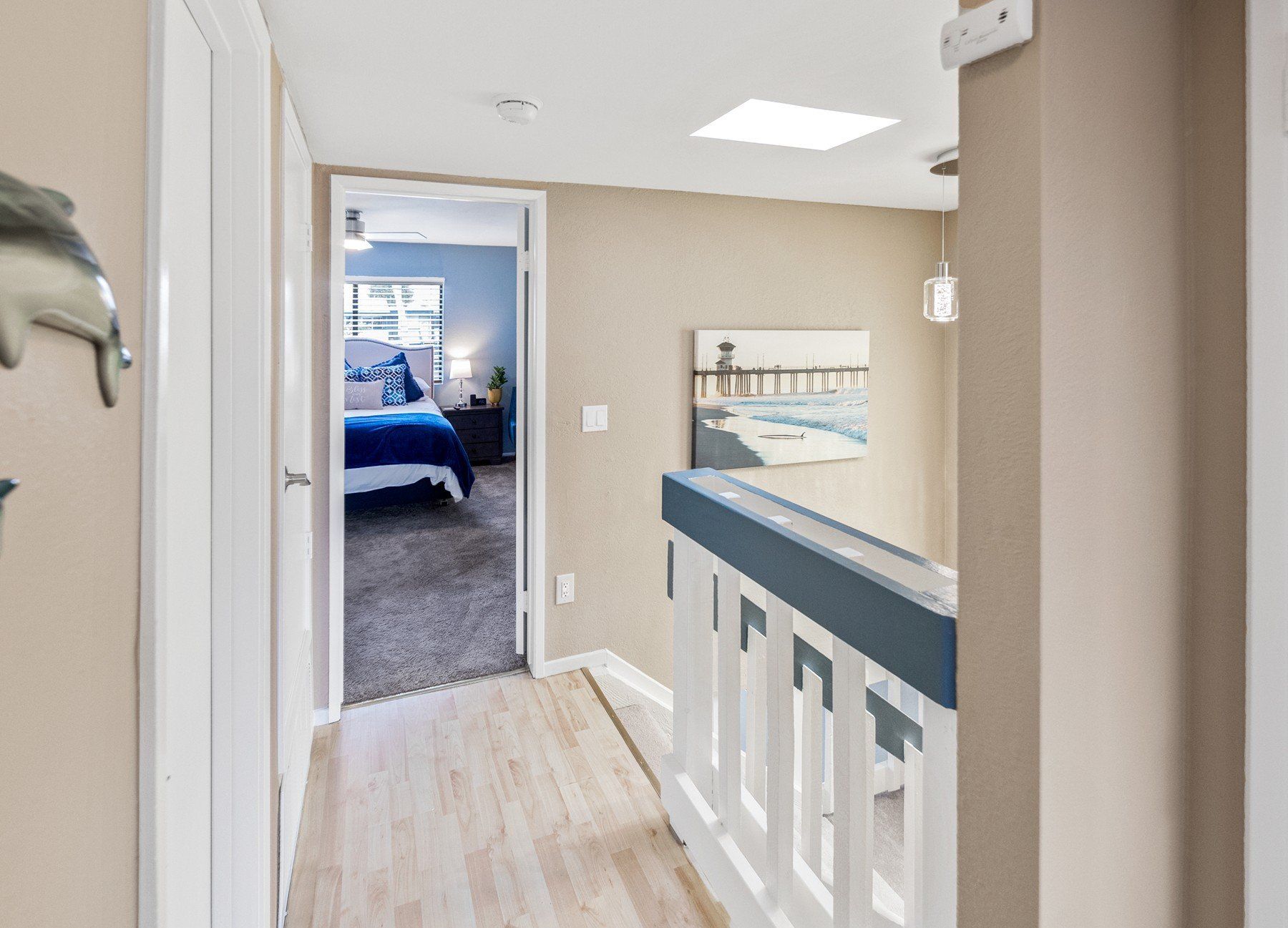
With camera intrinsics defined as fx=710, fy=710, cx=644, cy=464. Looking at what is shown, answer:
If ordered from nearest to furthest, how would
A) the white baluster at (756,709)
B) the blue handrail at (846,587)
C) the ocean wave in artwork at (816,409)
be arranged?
the blue handrail at (846,587) → the white baluster at (756,709) → the ocean wave in artwork at (816,409)

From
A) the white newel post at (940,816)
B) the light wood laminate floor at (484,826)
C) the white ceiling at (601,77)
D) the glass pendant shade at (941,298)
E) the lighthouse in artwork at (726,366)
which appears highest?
the white ceiling at (601,77)

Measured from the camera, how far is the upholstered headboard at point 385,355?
24.0ft

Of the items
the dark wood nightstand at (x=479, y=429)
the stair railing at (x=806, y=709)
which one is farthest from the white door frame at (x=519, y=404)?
the dark wood nightstand at (x=479, y=429)

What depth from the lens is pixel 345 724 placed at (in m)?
2.78

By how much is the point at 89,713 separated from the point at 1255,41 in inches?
53.6

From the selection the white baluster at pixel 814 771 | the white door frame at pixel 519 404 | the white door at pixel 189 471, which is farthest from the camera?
the white door frame at pixel 519 404

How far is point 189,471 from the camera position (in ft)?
4.09

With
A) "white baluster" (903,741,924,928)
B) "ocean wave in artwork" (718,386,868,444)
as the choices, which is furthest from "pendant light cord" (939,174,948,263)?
"white baluster" (903,741,924,928)

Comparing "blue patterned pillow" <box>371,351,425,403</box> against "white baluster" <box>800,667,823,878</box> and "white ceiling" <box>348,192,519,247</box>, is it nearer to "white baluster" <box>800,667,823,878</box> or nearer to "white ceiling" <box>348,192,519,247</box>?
"white ceiling" <box>348,192,519,247</box>

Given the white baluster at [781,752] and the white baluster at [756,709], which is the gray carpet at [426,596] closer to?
the white baluster at [756,709]

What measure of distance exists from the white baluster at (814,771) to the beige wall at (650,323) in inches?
73.5

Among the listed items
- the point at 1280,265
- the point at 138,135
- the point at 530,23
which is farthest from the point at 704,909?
the point at 530,23

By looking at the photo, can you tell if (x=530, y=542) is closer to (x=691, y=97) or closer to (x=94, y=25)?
(x=691, y=97)

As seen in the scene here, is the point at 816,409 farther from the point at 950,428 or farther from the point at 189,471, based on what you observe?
the point at 189,471
